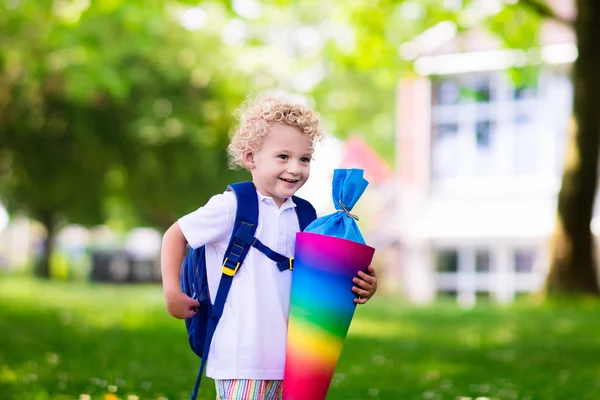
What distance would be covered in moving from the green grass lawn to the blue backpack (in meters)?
1.71

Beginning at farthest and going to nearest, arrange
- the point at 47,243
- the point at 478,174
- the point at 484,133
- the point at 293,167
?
1. the point at 47,243
2. the point at 478,174
3. the point at 484,133
4. the point at 293,167

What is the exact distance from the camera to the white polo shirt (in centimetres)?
338

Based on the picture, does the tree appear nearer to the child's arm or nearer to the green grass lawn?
the green grass lawn

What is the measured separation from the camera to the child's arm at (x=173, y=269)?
11.2 ft

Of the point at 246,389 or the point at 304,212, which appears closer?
the point at 246,389

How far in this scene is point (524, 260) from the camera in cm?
2911

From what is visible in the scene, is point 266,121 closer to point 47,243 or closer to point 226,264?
point 226,264

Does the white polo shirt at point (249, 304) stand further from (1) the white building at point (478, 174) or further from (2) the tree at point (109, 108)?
(1) the white building at point (478, 174)

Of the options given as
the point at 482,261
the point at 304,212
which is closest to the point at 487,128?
the point at 482,261

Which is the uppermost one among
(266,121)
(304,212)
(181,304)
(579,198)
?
(579,198)

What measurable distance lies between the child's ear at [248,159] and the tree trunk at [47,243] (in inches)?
1384

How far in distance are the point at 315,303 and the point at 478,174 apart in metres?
26.6

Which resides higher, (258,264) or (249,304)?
(258,264)

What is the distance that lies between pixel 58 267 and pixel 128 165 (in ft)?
85.4
